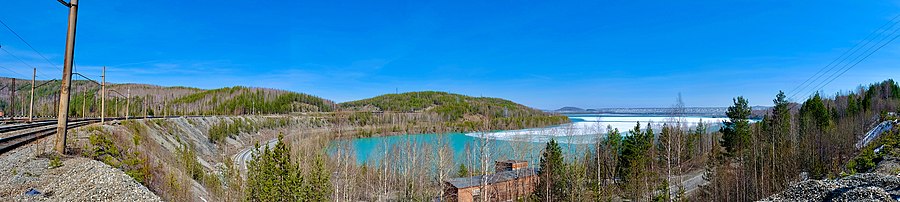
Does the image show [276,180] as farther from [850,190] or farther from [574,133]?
[574,133]

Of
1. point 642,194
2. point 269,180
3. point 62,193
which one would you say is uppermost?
point 62,193

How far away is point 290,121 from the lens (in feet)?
323

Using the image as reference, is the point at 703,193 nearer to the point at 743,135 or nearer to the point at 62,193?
the point at 743,135

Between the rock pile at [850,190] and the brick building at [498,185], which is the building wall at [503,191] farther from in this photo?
the rock pile at [850,190]

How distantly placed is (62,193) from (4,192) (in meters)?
0.79

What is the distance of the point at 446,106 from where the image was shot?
153875 millimetres

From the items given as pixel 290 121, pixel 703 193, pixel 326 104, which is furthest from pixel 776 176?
pixel 326 104

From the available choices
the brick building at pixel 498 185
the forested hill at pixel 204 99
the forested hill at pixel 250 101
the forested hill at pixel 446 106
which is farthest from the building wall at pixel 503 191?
the forested hill at pixel 204 99

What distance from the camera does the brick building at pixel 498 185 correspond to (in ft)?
84.6

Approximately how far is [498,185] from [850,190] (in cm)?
2066

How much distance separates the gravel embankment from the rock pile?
1358 cm

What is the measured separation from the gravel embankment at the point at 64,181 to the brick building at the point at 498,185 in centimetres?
1847

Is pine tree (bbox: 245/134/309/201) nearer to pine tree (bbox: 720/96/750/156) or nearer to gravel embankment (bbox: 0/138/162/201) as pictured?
gravel embankment (bbox: 0/138/162/201)

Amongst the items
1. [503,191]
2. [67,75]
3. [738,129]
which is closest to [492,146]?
[503,191]
